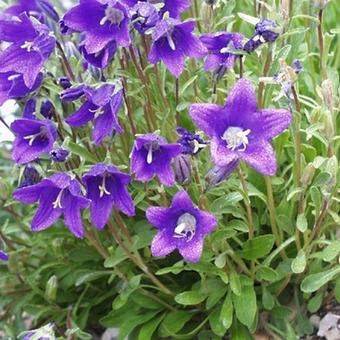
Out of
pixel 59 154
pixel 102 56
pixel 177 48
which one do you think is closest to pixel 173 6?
pixel 177 48

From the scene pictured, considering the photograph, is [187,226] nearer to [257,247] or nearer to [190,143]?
[190,143]

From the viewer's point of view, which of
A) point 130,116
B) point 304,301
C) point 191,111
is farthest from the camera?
point 304,301

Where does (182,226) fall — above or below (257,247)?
above

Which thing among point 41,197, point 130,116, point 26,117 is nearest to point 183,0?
point 130,116

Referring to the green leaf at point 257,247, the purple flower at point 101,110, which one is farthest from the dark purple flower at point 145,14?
the green leaf at point 257,247

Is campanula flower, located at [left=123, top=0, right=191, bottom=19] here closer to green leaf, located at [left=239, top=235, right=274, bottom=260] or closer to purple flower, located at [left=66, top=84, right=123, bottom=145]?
purple flower, located at [left=66, top=84, right=123, bottom=145]

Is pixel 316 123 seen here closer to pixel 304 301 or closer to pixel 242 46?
pixel 242 46

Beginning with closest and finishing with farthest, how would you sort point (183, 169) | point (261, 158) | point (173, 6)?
point (261, 158)
point (183, 169)
point (173, 6)
